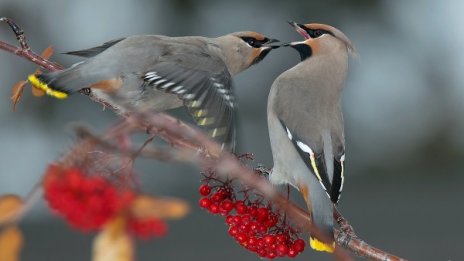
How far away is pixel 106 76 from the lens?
2.20m

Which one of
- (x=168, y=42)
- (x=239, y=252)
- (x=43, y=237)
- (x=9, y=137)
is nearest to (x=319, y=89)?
(x=168, y=42)

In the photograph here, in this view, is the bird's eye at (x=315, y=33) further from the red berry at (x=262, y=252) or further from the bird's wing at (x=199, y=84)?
the red berry at (x=262, y=252)

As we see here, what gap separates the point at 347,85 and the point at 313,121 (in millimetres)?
5780

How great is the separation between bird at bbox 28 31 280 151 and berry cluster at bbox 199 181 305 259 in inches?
4.4

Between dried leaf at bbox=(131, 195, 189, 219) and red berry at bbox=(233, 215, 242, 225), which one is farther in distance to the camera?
red berry at bbox=(233, 215, 242, 225)

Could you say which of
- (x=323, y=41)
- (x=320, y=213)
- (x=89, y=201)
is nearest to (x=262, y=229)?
(x=320, y=213)

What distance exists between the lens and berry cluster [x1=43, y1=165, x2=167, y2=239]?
0.93 meters

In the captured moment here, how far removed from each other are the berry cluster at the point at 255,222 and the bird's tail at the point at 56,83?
14.5 inches

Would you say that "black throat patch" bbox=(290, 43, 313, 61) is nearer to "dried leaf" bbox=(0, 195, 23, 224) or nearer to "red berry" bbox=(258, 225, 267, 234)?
"red berry" bbox=(258, 225, 267, 234)

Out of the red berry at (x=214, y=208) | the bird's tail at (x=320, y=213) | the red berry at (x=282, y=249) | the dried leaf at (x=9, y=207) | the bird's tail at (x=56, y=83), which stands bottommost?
the bird's tail at (x=320, y=213)

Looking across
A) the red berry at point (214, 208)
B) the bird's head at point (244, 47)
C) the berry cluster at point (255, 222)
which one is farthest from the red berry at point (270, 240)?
the bird's head at point (244, 47)

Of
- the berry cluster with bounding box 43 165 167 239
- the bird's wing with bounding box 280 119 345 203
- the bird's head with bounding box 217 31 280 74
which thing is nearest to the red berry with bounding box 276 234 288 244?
the bird's wing with bounding box 280 119 345 203

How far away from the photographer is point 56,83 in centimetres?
195

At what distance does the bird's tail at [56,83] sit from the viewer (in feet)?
6.30
